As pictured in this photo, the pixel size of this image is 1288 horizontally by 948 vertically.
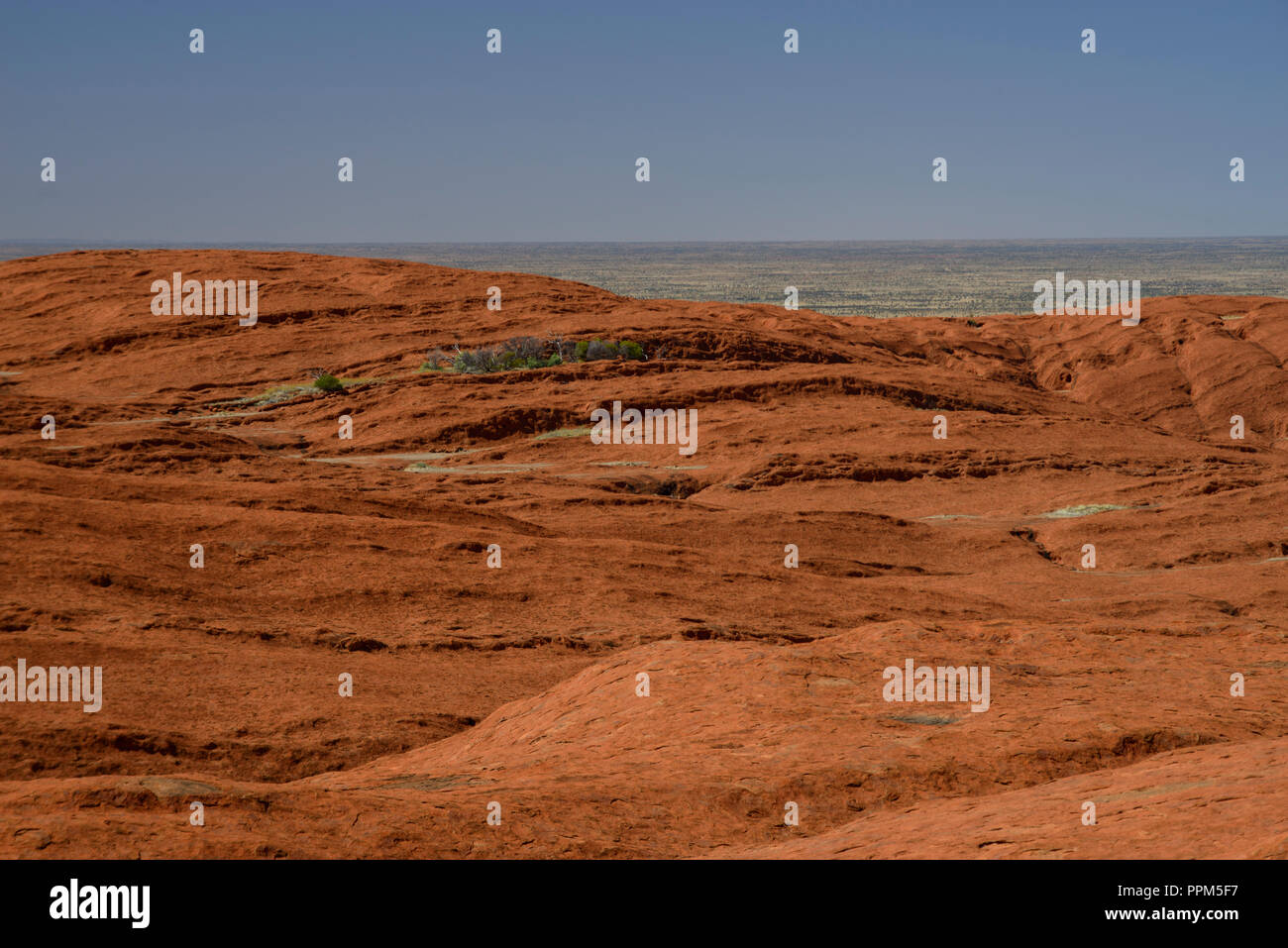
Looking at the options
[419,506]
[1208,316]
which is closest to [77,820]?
[419,506]

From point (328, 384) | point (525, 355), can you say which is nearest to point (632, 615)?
point (328, 384)

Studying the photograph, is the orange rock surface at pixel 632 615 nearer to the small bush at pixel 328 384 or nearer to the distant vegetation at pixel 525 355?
the small bush at pixel 328 384

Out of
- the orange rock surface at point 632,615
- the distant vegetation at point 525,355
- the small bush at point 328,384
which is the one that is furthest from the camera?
the distant vegetation at point 525,355

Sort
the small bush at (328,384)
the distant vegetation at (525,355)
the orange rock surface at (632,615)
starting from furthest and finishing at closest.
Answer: the distant vegetation at (525,355) < the small bush at (328,384) < the orange rock surface at (632,615)

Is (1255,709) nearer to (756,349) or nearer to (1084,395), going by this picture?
(756,349)

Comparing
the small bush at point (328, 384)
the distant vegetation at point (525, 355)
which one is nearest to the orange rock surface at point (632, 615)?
the small bush at point (328, 384)

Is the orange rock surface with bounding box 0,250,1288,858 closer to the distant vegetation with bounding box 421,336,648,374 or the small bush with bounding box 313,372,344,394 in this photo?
the small bush with bounding box 313,372,344,394

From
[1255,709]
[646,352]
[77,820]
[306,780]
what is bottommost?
[306,780]

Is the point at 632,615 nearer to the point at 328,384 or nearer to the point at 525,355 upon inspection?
the point at 328,384
